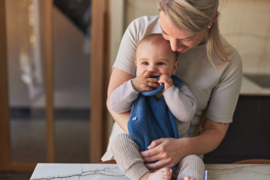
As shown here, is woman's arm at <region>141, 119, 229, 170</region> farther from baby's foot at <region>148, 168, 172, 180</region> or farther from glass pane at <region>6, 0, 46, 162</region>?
glass pane at <region>6, 0, 46, 162</region>

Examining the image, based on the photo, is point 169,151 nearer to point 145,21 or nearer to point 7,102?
point 145,21

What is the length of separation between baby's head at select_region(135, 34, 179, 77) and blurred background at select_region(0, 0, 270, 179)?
3.64 feet

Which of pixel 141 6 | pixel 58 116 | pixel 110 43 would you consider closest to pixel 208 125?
pixel 110 43

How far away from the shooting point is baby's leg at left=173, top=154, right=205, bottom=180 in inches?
35.6

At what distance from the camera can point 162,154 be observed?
3.20 ft

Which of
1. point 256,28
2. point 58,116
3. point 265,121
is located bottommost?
point 58,116

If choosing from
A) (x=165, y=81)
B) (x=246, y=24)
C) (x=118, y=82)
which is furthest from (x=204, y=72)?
(x=246, y=24)

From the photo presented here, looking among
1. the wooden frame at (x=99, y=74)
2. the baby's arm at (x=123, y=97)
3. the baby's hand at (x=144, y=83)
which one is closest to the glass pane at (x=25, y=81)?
the wooden frame at (x=99, y=74)

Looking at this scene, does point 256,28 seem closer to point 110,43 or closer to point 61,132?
point 110,43

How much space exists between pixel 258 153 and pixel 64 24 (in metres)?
3.03

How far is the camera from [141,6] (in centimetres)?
232

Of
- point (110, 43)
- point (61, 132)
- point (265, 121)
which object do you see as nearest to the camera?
point (265, 121)

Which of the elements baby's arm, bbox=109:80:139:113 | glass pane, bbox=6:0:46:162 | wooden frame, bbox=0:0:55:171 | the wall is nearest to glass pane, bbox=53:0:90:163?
glass pane, bbox=6:0:46:162

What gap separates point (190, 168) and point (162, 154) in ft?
0.36
